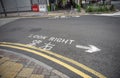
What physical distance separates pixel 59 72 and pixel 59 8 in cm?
1951

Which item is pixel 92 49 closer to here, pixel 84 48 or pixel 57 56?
pixel 84 48

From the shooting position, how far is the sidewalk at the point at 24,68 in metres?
5.52

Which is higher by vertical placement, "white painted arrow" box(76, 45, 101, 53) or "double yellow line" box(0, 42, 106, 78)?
"white painted arrow" box(76, 45, 101, 53)

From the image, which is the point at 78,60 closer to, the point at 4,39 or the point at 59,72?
the point at 59,72

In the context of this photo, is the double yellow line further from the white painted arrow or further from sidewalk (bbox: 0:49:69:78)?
the white painted arrow

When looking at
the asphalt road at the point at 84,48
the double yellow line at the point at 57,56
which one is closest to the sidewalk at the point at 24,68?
the asphalt road at the point at 84,48

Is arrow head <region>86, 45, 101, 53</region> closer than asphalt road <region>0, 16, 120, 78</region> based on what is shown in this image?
No

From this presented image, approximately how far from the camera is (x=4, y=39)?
10.7m

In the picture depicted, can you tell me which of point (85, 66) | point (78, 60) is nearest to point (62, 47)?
point (78, 60)

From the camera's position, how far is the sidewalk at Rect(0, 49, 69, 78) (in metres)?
5.52

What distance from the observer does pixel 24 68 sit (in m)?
6.02

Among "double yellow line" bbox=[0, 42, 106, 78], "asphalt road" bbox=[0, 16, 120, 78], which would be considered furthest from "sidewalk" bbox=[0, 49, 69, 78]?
"double yellow line" bbox=[0, 42, 106, 78]

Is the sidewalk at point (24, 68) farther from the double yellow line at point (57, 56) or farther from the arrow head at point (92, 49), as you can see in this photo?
the arrow head at point (92, 49)

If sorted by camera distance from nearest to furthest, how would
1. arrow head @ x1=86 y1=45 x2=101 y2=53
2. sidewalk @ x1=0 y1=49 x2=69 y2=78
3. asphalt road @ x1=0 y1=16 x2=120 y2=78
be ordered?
sidewalk @ x1=0 y1=49 x2=69 y2=78
asphalt road @ x1=0 y1=16 x2=120 y2=78
arrow head @ x1=86 y1=45 x2=101 y2=53
